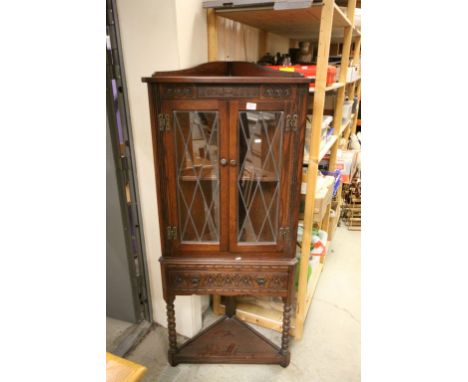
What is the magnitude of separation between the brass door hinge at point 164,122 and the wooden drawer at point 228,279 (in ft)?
2.07

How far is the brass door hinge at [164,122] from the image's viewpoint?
1.20 meters

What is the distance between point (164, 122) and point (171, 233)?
488mm

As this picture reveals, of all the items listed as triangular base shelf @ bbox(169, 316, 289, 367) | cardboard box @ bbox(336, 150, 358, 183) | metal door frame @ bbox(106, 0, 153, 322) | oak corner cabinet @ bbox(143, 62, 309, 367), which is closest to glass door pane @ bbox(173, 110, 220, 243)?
oak corner cabinet @ bbox(143, 62, 309, 367)

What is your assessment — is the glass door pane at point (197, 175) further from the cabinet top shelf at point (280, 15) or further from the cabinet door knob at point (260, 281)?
the cabinet top shelf at point (280, 15)

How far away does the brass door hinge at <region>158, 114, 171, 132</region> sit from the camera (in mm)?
1199

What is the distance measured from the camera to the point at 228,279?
4.78 feet

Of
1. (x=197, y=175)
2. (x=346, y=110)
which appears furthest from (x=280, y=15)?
(x=346, y=110)

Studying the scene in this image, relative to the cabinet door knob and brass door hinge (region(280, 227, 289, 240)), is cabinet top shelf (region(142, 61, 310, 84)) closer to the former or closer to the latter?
brass door hinge (region(280, 227, 289, 240))

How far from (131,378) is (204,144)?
0.85 metres
